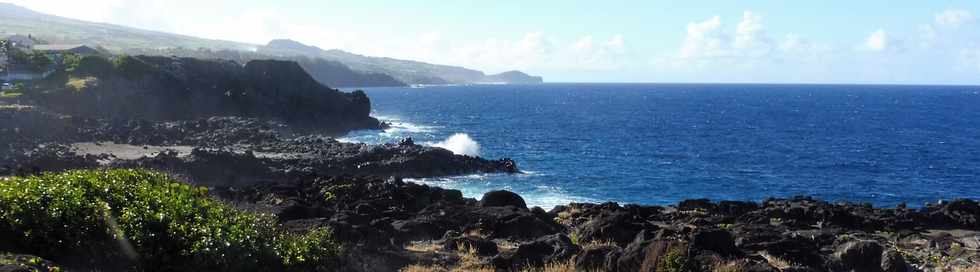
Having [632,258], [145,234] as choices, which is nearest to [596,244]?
[632,258]

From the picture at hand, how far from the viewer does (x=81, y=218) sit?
592 inches

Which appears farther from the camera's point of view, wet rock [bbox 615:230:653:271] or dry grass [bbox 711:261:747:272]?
wet rock [bbox 615:230:653:271]

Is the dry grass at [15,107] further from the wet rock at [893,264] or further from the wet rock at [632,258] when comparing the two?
the wet rock at [893,264]

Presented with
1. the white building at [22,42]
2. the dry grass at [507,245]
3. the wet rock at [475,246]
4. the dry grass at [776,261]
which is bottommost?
the dry grass at [507,245]

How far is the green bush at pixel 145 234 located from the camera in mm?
14031

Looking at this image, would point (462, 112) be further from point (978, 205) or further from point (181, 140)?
point (978, 205)

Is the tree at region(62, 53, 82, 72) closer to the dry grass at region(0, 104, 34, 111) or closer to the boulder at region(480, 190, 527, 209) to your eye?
the dry grass at region(0, 104, 34, 111)

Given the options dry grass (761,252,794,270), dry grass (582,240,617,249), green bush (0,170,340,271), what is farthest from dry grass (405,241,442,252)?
dry grass (761,252,794,270)

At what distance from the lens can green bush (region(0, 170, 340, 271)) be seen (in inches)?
552

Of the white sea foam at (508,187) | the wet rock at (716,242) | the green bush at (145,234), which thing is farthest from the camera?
the white sea foam at (508,187)

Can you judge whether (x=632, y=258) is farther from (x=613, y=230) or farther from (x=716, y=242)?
(x=613, y=230)

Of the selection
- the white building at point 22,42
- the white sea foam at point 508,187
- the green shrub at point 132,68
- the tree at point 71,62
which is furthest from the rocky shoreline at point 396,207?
the white building at point 22,42

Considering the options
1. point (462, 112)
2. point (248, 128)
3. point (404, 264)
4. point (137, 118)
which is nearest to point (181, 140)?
point (248, 128)

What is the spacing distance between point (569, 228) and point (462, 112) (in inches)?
4860
